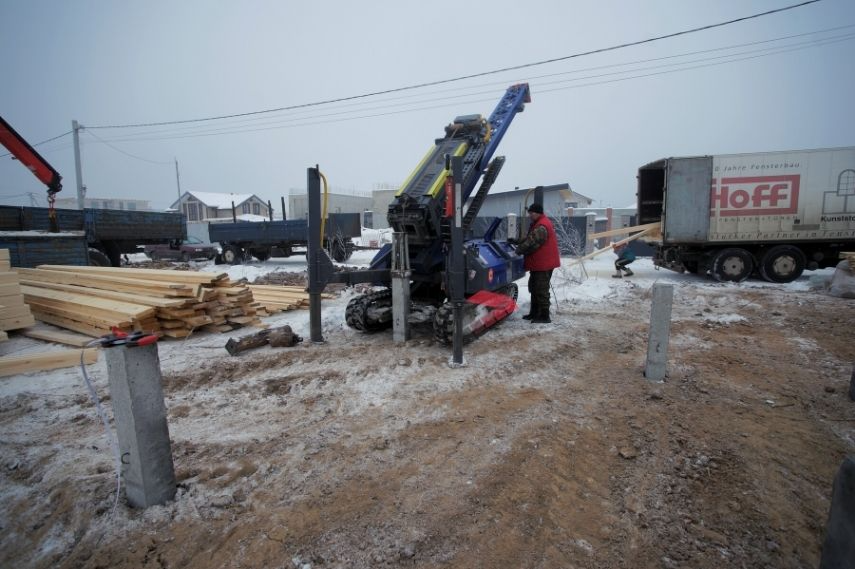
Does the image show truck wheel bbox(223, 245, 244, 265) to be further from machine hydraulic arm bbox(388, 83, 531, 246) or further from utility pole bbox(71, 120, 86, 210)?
machine hydraulic arm bbox(388, 83, 531, 246)

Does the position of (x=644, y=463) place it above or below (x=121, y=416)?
below

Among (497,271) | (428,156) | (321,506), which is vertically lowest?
(321,506)

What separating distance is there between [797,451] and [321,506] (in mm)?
3367

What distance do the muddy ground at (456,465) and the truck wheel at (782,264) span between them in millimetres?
7133

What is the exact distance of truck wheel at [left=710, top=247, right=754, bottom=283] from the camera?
11.4 meters

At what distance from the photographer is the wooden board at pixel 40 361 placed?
503cm

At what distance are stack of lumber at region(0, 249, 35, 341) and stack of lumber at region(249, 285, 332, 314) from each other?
3.39m

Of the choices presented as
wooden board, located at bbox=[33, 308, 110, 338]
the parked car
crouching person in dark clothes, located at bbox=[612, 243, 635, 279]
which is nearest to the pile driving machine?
wooden board, located at bbox=[33, 308, 110, 338]

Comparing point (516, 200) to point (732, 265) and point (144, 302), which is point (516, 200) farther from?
point (144, 302)

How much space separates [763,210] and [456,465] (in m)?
12.0

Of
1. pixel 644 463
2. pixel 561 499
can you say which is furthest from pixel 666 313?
pixel 561 499

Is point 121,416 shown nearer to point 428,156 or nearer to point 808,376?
point 428,156

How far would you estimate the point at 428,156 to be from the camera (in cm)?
691

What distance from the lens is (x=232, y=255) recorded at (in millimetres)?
19125
